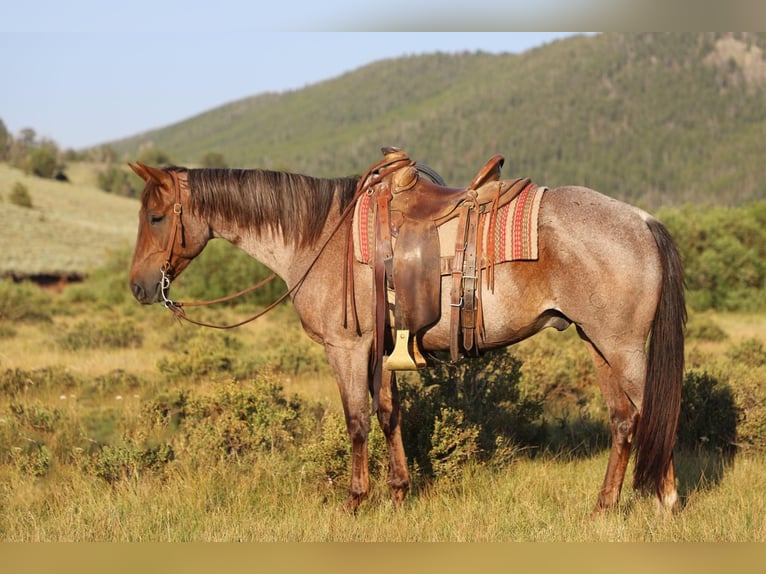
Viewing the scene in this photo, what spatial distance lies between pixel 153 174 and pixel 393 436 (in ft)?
7.96

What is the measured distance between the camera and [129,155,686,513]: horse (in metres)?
4.11

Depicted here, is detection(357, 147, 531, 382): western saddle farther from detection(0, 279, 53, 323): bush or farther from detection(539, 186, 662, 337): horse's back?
detection(0, 279, 53, 323): bush

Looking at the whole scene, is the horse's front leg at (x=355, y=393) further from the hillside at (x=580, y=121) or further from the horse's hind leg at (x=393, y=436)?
the hillside at (x=580, y=121)

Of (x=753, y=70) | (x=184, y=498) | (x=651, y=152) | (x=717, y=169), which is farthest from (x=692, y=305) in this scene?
(x=753, y=70)

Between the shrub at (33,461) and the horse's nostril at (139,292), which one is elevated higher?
the horse's nostril at (139,292)

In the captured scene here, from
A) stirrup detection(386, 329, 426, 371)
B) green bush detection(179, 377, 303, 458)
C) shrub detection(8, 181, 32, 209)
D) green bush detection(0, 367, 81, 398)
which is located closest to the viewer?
stirrup detection(386, 329, 426, 371)

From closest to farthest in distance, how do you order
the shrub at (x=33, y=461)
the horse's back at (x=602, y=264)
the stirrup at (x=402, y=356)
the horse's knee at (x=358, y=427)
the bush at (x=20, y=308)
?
the horse's back at (x=602, y=264)
the stirrup at (x=402, y=356)
the horse's knee at (x=358, y=427)
the shrub at (x=33, y=461)
the bush at (x=20, y=308)

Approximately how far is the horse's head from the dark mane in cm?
10

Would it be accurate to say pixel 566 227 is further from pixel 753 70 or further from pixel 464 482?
pixel 753 70

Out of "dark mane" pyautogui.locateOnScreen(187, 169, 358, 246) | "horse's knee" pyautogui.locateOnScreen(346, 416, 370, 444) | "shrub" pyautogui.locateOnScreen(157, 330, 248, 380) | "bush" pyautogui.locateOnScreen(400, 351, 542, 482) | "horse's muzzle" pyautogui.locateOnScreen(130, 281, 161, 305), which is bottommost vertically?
"shrub" pyautogui.locateOnScreen(157, 330, 248, 380)

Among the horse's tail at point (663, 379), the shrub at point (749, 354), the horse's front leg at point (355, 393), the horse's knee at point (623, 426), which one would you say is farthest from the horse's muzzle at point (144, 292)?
the shrub at point (749, 354)

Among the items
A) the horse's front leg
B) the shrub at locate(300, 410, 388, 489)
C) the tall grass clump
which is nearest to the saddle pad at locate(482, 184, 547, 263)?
the horse's front leg

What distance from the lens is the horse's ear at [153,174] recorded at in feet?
15.4

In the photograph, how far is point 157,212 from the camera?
15.9 feet
